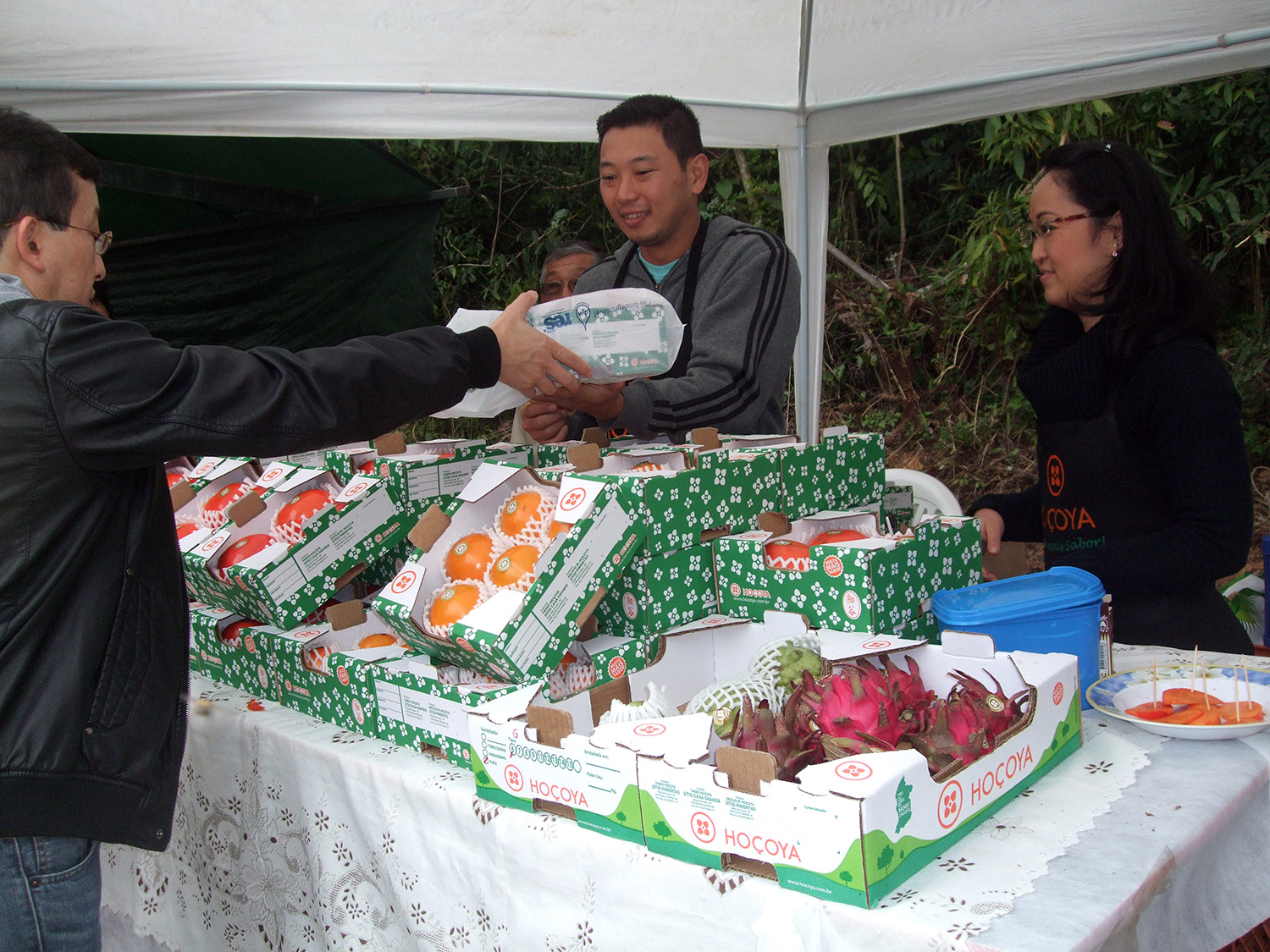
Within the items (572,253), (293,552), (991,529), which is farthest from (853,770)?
(572,253)

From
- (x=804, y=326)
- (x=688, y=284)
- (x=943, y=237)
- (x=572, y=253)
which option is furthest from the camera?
(x=943, y=237)

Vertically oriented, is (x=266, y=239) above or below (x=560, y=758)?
above

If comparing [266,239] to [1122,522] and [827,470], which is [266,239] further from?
[1122,522]

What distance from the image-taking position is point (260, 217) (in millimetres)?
→ 4996

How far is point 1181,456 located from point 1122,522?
7.5 inches

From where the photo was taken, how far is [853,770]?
0.88 meters

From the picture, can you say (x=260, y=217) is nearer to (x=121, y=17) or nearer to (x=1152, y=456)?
(x=121, y=17)

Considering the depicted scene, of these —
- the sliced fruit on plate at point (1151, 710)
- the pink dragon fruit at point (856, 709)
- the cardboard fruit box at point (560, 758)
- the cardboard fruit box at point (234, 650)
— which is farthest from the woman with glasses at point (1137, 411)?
the cardboard fruit box at point (234, 650)

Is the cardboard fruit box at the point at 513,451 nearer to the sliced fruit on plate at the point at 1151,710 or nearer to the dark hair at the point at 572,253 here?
the sliced fruit on plate at the point at 1151,710

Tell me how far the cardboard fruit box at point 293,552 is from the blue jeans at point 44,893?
0.51m

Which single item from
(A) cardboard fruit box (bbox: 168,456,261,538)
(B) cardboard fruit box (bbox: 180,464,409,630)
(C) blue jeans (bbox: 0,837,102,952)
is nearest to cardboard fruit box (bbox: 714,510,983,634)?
Result: (B) cardboard fruit box (bbox: 180,464,409,630)

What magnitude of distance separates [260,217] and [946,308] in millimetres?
4425

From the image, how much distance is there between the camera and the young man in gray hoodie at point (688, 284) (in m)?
2.10

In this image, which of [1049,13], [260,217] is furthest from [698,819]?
[260,217]
